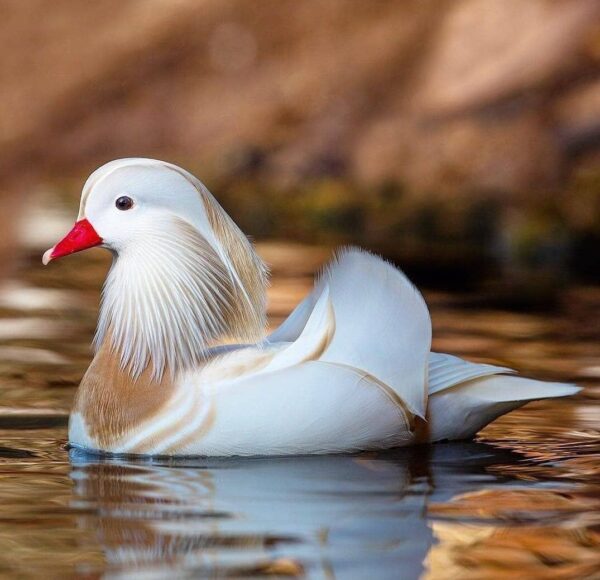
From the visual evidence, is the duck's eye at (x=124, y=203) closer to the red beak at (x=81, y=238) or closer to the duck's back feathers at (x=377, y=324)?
the red beak at (x=81, y=238)

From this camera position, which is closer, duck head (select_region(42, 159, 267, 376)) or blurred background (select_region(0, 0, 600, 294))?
duck head (select_region(42, 159, 267, 376))

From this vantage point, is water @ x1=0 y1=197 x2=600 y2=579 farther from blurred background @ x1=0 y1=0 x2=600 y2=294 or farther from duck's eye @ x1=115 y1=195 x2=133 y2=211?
blurred background @ x1=0 y1=0 x2=600 y2=294

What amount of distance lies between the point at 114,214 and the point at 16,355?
3.10 metres

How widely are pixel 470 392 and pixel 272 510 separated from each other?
134cm

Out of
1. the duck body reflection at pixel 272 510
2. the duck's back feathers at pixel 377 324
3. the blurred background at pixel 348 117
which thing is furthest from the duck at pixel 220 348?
the blurred background at pixel 348 117

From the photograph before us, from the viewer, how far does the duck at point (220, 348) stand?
17.9 ft

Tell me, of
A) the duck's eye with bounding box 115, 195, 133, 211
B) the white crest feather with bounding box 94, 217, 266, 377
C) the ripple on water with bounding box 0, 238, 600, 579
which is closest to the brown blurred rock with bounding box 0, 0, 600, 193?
the ripple on water with bounding box 0, 238, 600, 579

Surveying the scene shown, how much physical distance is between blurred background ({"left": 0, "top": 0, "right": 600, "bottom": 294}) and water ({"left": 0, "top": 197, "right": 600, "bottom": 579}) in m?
5.52

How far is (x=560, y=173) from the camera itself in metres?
17.7

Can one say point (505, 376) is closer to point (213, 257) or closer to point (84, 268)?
point (213, 257)

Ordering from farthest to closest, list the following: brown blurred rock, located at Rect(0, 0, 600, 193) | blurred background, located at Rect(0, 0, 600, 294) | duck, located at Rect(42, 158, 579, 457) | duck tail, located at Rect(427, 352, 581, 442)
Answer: brown blurred rock, located at Rect(0, 0, 600, 193), blurred background, located at Rect(0, 0, 600, 294), duck tail, located at Rect(427, 352, 581, 442), duck, located at Rect(42, 158, 579, 457)

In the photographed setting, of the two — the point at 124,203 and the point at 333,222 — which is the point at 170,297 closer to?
the point at 124,203

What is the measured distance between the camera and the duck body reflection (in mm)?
4152

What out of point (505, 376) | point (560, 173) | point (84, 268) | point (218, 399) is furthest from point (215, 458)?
point (560, 173)
